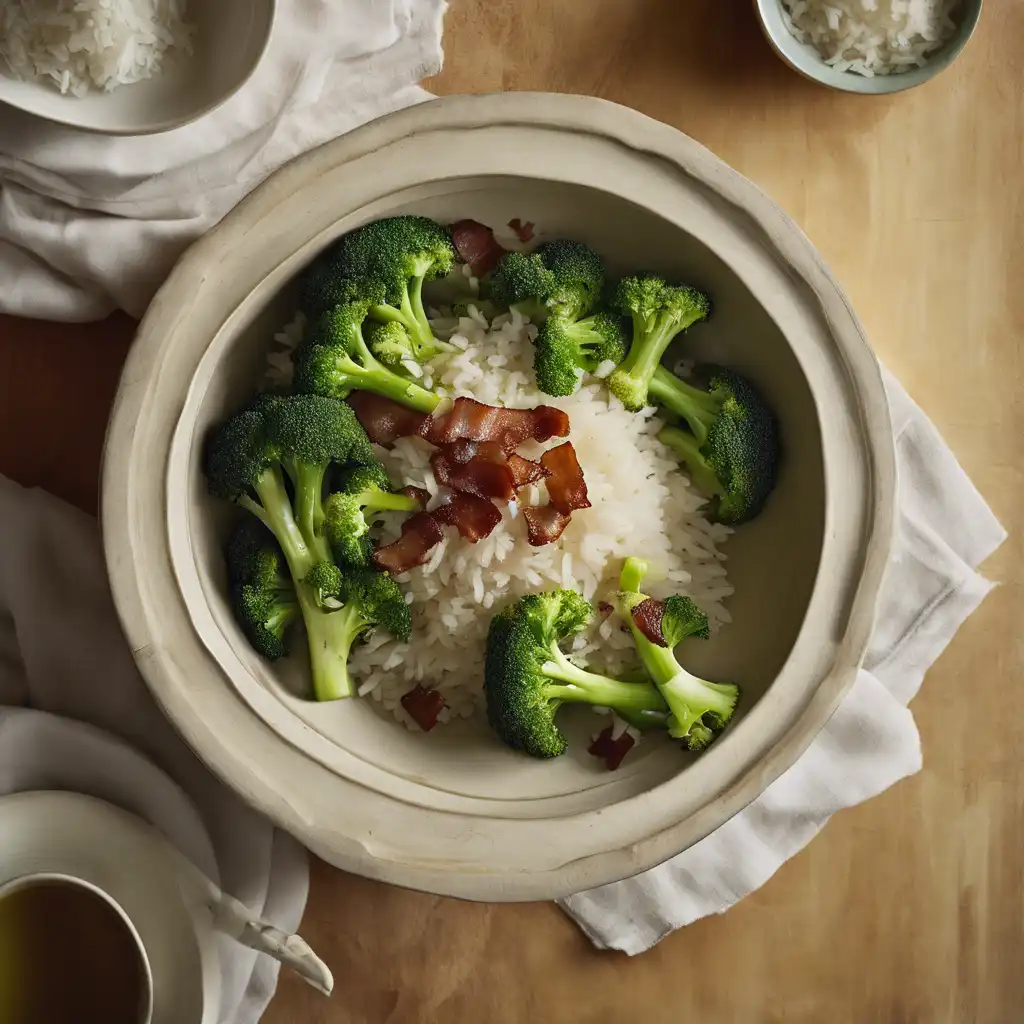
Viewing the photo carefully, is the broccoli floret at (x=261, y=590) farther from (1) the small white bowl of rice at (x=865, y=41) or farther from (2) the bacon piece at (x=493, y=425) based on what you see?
(1) the small white bowl of rice at (x=865, y=41)

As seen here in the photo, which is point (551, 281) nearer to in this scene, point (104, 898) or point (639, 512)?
point (639, 512)

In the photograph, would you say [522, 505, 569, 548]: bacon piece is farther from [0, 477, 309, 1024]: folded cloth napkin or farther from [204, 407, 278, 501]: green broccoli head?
[0, 477, 309, 1024]: folded cloth napkin

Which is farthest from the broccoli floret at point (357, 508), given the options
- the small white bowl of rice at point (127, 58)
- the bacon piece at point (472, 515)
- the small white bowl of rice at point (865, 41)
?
the small white bowl of rice at point (865, 41)

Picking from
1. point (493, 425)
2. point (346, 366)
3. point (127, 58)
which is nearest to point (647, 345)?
point (493, 425)

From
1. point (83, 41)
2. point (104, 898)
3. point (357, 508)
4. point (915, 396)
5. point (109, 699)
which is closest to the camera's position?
point (104, 898)

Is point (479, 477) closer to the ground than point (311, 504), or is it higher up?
higher up

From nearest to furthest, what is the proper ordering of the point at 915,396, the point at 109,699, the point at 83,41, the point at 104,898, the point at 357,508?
1. the point at 104,898
2. the point at 357,508
3. the point at 83,41
4. the point at 109,699
5. the point at 915,396

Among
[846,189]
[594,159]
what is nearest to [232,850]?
[594,159]
